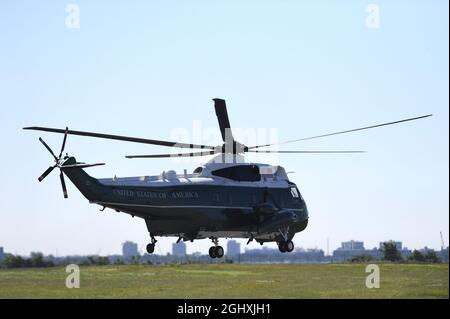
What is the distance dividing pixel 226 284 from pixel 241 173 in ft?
32.4

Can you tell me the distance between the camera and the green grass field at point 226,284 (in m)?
50.2

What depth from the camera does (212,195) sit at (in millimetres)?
48719

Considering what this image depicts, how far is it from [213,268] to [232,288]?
21304mm

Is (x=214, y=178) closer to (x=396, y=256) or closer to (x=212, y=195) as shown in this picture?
(x=212, y=195)

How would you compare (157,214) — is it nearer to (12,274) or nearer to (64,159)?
(64,159)

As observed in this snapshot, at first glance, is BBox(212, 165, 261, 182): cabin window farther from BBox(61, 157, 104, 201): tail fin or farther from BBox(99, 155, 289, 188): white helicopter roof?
BBox(61, 157, 104, 201): tail fin

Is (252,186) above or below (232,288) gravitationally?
above

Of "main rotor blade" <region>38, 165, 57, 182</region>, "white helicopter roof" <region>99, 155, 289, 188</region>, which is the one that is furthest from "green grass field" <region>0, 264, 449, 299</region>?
"main rotor blade" <region>38, 165, 57, 182</region>

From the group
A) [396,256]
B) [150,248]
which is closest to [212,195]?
[150,248]
